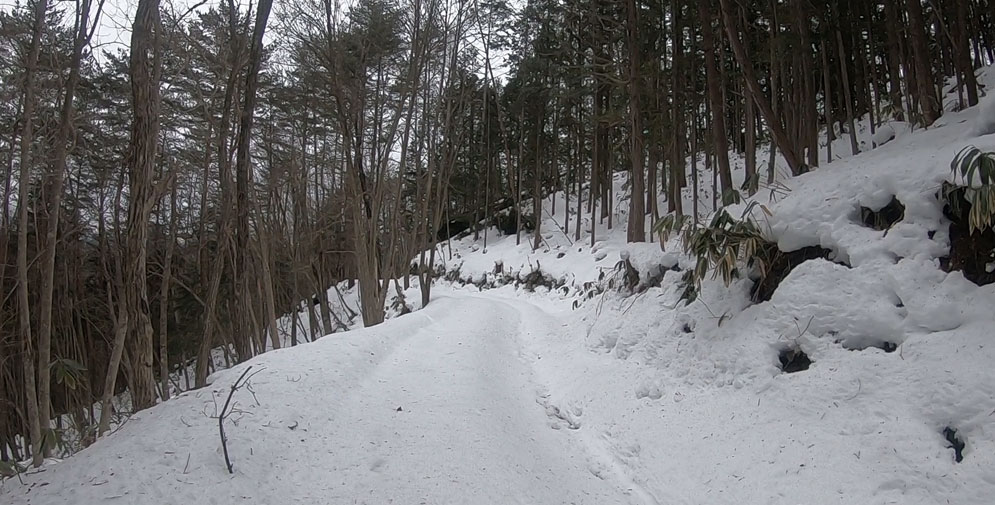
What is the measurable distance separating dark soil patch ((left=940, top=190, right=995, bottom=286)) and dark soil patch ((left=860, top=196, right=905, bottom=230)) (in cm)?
39

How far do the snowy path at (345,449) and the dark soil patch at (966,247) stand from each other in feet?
9.83

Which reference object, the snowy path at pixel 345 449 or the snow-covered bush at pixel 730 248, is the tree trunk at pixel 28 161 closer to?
the snowy path at pixel 345 449

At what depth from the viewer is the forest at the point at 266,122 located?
21.8 feet

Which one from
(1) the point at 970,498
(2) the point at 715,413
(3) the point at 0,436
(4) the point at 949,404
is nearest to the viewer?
(1) the point at 970,498

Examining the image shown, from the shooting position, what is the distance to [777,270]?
4.97 meters

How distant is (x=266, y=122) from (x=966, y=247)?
54.1ft

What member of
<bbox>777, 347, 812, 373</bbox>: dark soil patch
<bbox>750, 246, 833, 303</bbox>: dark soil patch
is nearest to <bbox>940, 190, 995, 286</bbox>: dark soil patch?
<bbox>750, 246, 833, 303</bbox>: dark soil patch

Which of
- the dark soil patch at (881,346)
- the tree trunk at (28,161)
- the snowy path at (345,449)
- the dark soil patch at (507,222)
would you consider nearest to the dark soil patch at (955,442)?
the dark soil patch at (881,346)

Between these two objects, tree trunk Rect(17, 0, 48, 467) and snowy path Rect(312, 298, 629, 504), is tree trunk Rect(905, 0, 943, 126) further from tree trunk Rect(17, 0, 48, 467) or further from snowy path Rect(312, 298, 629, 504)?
tree trunk Rect(17, 0, 48, 467)

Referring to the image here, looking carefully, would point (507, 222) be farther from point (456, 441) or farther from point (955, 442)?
point (955, 442)

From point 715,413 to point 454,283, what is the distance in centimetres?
2183

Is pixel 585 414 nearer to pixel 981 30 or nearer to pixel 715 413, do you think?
pixel 715 413

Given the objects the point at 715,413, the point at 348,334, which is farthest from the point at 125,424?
the point at 715,413

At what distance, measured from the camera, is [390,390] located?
5.39 m
